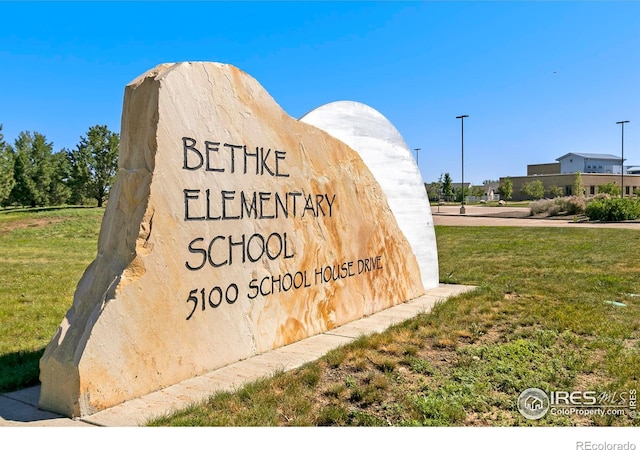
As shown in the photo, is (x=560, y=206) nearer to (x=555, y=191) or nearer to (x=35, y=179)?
(x=555, y=191)

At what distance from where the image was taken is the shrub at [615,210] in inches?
1137

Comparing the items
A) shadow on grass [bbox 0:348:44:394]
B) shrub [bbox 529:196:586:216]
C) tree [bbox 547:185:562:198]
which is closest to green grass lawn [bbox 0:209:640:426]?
shadow on grass [bbox 0:348:44:394]

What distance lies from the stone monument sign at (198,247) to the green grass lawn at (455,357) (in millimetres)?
745

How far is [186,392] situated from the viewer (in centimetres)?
441

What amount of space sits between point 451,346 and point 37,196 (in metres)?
50.7

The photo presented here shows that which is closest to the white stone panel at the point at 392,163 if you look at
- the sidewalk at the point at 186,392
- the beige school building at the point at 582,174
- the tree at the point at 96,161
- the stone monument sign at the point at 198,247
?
the stone monument sign at the point at 198,247

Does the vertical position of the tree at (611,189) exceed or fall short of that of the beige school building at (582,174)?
it falls short

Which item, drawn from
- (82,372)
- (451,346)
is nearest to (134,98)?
(82,372)

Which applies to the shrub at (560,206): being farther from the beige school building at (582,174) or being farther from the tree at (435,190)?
the tree at (435,190)

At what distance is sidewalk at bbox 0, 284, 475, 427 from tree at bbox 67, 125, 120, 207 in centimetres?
3985

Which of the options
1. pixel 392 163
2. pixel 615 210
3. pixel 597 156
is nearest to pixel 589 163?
pixel 597 156

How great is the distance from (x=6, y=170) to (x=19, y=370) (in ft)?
148

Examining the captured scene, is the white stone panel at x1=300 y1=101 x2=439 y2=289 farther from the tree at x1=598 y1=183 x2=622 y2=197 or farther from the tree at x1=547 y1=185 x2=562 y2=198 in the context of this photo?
the tree at x1=547 y1=185 x2=562 y2=198

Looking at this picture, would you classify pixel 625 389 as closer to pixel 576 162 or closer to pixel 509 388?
pixel 509 388
